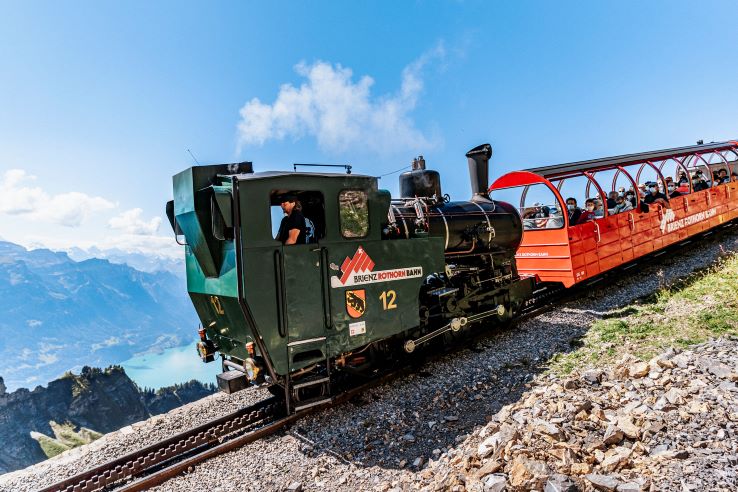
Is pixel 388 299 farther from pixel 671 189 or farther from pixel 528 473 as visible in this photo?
pixel 671 189

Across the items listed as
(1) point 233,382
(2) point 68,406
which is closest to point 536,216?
(1) point 233,382

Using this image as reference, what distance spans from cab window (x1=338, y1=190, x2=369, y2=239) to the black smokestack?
4.39m

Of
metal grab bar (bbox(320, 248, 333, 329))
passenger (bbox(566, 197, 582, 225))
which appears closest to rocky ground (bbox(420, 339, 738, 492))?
metal grab bar (bbox(320, 248, 333, 329))

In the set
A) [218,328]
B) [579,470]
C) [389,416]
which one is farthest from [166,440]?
[579,470]

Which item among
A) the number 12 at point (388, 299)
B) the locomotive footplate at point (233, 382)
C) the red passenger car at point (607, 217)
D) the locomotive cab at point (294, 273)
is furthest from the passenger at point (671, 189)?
the locomotive footplate at point (233, 382)

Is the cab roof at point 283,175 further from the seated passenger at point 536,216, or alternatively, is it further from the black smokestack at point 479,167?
the seated passenger at point 536,216

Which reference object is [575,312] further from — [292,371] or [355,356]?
[292,371]

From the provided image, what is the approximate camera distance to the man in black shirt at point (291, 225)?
526 cm

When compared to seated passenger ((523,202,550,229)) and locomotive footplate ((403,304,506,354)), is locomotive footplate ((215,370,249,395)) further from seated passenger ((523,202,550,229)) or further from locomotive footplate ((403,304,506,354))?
seated passenger ((523,202,550,229))

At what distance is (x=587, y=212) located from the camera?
1008 centimetres

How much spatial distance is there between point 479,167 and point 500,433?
275 inches

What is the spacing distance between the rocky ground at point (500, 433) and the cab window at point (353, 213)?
8.02 feet

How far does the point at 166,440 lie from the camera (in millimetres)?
5281

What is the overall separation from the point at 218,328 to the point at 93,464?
2280 millimetres
